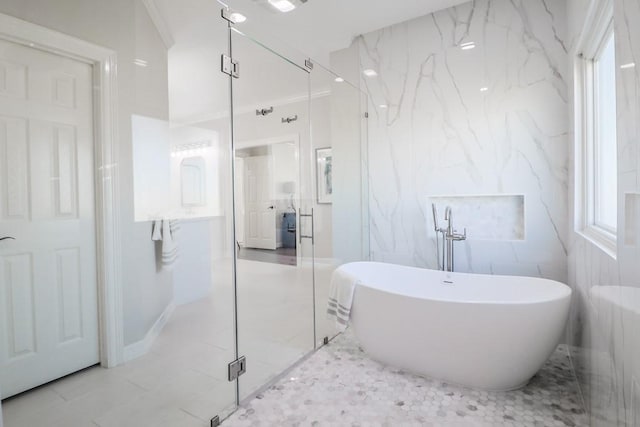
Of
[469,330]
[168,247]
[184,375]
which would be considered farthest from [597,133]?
[184,375]

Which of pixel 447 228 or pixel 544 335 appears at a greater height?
pixel 447 228

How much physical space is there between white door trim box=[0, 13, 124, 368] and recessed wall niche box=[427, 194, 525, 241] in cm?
248

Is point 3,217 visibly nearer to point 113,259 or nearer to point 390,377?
point 113,259

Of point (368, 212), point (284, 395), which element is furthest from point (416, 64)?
point (284, 395)

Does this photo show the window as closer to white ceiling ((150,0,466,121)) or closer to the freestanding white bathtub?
the freestanding white bathtub

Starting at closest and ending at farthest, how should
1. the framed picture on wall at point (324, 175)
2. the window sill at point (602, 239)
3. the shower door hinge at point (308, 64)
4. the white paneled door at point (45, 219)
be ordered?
the window sill at point (602, 239)
the white paneled door at point (45, 219)
the shower door hinge at point (308, 64)
the framed picture on wall at point (324, 175)

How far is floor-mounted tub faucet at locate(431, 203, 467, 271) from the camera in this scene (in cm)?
267

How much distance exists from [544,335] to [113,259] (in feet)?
8.25

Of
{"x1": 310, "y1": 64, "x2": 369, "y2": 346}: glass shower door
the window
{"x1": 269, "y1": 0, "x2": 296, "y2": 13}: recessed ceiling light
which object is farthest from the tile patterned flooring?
the window

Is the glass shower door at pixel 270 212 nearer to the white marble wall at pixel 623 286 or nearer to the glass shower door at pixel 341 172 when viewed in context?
the glass shower door at pixel 341 172

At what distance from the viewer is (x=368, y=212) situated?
10.7 feet

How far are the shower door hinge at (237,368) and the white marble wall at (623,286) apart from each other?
169cm

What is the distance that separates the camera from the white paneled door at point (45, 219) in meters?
1.55

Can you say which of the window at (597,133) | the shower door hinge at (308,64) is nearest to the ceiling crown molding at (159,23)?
the shower door hinge at (308,64)
